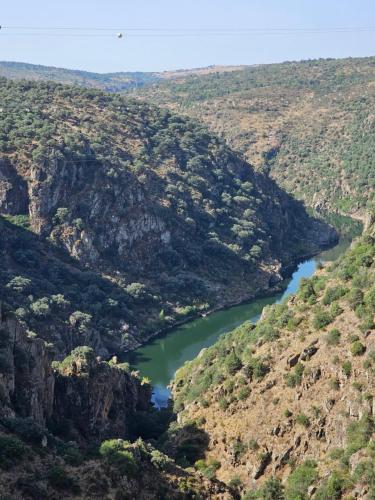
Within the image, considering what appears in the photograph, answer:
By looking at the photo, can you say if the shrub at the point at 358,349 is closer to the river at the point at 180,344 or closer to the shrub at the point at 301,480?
the shrub at the point at 301,480

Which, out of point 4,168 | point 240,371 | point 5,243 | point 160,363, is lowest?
point 160,363

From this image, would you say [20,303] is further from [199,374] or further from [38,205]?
[199,374]

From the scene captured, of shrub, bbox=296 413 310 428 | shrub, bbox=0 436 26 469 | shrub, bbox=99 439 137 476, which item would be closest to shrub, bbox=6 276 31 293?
shrub, bbox=99 439 137 476

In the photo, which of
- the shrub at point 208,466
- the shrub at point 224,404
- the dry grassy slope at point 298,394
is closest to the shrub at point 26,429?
the shrub at point 208,466

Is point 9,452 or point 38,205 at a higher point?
point 38,205

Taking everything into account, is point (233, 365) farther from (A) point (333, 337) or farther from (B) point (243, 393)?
(A) point (333, 337)

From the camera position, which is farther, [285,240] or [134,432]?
[285,240]

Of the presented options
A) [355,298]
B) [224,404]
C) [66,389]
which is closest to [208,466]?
[224,404]

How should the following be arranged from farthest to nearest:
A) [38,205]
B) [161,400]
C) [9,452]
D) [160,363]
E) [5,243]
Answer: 1. [38,205]
2. [5,243]
3. [160,363]
4. [161,400]
5. [9,452]

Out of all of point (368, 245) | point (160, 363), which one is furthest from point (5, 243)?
point (368, 245)
